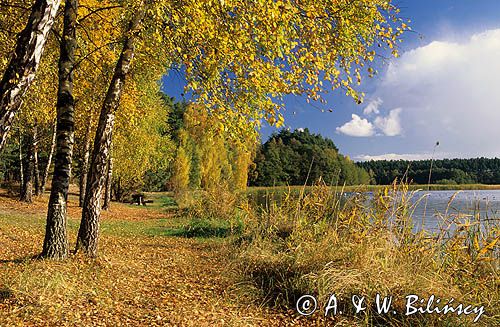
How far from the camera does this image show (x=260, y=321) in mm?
4738

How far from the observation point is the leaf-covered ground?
436cm

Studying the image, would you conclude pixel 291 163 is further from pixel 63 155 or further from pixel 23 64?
pixel 23 64

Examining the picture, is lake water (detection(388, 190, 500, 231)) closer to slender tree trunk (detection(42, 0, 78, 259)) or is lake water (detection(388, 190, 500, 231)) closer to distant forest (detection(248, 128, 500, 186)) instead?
slender tree trunk (detection(42, 0, 78, 259))

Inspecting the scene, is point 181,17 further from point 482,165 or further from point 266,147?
point 482,165

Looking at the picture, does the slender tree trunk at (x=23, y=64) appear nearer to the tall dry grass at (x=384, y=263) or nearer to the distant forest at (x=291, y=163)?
the tall dry grass at (x=384, y=263)

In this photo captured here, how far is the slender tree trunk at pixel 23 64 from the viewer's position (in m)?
3.53

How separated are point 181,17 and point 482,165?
84.8 meters

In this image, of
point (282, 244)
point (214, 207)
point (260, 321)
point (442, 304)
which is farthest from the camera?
point (214, 207)

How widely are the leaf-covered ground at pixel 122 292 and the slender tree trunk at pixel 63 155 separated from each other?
14.6 inches

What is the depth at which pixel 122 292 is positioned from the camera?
17.4 feet

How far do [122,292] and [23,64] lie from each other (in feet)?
10.6

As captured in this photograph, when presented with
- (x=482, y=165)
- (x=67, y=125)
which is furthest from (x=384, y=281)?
(x=482, y=165)

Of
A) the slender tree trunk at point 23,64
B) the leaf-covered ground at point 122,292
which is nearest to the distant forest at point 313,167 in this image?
the leaf-covered ground at point 122,292

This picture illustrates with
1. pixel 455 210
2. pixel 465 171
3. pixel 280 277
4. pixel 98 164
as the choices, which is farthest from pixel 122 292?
pixel 465 171
